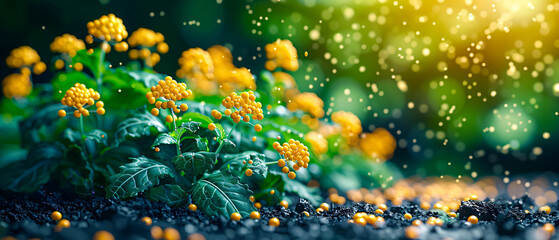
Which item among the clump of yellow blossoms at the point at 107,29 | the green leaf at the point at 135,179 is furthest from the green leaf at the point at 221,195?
the clump of yellow blossoms at the point at 107,29

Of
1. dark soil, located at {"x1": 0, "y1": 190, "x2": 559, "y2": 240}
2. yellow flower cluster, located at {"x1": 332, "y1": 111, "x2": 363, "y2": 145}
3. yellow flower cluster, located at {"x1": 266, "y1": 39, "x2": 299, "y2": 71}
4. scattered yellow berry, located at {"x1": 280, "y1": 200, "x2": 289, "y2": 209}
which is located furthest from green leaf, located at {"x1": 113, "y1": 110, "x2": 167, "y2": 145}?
yellow flower cluster, located at {"x1": 332, "y1": 111, "x2": 363, "y2": 145}

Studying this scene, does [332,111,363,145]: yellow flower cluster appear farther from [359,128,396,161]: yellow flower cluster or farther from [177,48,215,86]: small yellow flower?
[177,48,215,86]: small yellow flower

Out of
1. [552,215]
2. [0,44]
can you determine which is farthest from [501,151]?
[0,44]

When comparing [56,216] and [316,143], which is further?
[316,143]

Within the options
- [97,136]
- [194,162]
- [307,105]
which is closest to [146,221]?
[194,162]

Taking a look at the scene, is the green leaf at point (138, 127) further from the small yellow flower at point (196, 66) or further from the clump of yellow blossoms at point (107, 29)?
the small yellow flower at point (196, 66)

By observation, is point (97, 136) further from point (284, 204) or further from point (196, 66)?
point (284, 204)

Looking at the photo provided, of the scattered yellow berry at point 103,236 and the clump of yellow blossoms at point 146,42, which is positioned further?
the clump of yellow blossoms at point 146,42
